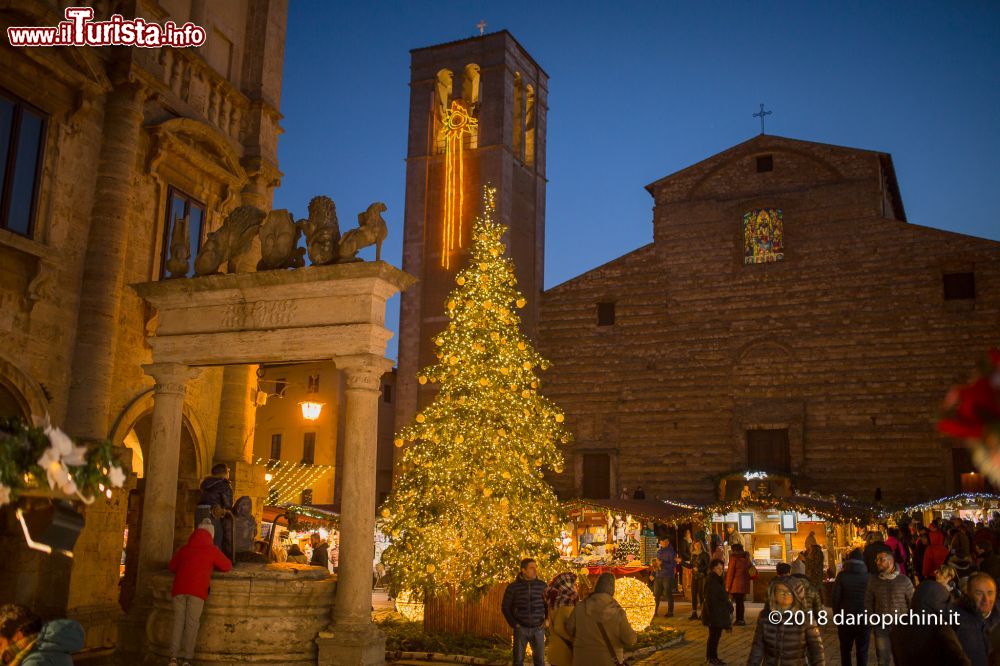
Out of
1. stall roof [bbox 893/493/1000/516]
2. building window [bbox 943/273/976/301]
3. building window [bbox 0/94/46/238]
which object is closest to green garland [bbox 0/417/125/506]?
building window [bbox 0/94/46/238]

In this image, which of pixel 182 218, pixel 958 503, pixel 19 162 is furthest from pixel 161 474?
pixel 958 503

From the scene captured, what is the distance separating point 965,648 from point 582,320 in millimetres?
25310

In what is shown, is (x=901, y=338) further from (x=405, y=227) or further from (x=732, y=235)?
(x=405, y=227)

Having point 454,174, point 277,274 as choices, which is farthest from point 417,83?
point 277,274

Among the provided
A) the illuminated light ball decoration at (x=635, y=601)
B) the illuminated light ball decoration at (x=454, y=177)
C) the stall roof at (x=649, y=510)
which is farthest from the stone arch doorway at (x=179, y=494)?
the illuminated light ball decoration at (x=454, y=177)

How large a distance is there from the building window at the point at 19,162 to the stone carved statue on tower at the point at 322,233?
11.4 feet

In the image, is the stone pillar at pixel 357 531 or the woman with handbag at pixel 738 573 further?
the woman with handbag at pixel 738 573

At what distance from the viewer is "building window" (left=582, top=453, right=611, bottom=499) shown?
30812mm

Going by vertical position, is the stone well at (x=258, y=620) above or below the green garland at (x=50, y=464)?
below

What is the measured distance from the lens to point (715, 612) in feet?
40.3

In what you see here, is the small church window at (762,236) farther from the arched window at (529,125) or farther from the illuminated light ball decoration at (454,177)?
the illuminated light ball decoration at (454,177)

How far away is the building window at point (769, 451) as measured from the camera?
28672 mm

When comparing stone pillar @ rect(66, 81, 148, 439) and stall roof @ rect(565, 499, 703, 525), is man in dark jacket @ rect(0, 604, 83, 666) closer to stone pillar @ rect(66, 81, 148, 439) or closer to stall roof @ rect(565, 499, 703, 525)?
stone pillar @ rect(66, 81, 148, 439)

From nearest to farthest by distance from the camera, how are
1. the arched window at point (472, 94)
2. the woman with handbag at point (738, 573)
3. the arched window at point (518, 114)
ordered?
1. the woman with handbag at point (738, 573)
2. the arched window at point (472, 94)
3. the arched window at point (518, 114)
